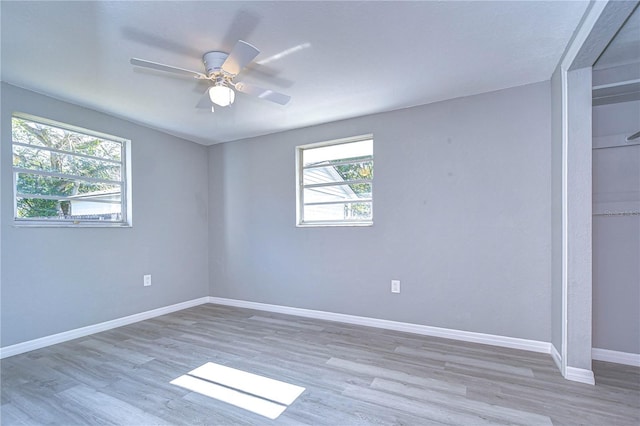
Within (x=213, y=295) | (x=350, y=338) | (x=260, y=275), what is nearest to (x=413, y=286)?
(x=350, y=338)

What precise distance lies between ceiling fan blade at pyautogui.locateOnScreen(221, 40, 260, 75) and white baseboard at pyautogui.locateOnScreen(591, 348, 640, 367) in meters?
3.43

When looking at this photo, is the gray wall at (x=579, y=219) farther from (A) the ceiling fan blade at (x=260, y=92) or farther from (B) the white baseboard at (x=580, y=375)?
(A) the ceiling fan blade at (x=260, y=92)

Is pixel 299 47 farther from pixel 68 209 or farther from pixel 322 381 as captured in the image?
pixel 68 209

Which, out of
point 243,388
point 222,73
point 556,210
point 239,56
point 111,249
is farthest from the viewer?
point 111,249

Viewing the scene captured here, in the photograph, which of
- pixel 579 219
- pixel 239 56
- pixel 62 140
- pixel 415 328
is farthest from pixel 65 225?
pixel 579 219

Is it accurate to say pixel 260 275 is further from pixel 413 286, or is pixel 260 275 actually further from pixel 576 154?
pixel 576 154

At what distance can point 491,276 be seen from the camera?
9.14 ft

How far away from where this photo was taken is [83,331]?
3.07 m

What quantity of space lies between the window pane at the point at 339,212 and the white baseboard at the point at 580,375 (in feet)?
6.88

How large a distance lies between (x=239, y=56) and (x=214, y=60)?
392mm

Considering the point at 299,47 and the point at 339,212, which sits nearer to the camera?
the point at 299,47

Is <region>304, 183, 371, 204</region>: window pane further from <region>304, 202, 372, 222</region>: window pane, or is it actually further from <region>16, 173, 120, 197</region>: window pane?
<region>16, 173, 120, 197</region>: window pane

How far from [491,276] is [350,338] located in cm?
145

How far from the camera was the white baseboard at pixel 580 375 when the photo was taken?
6.76 feet
